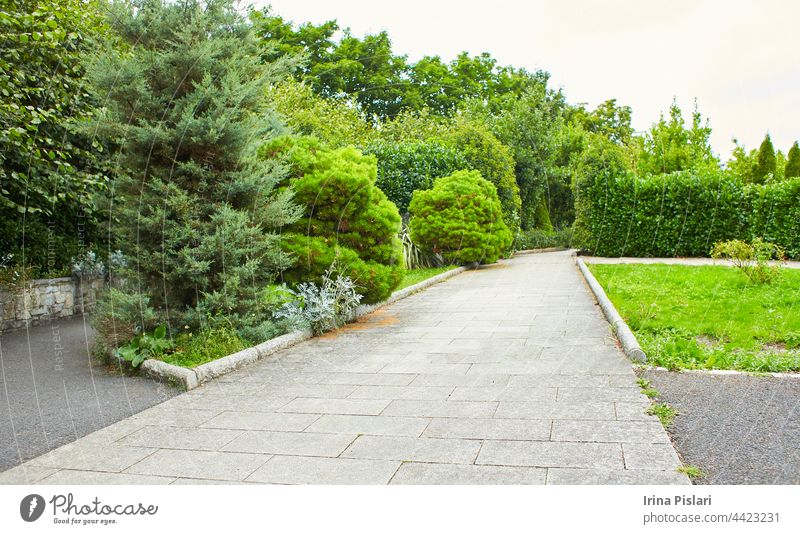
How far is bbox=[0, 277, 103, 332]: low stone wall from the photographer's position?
8555mm

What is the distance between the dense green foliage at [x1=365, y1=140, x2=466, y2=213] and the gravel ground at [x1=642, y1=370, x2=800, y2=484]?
44.8 feet

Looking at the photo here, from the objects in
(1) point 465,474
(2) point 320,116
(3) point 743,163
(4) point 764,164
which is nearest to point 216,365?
(1) point 465,474

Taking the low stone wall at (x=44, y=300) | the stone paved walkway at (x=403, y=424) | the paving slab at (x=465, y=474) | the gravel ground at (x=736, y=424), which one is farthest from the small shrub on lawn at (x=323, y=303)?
the paving slab at (x=465, y=474)

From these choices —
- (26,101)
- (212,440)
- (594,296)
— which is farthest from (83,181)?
(594,296)

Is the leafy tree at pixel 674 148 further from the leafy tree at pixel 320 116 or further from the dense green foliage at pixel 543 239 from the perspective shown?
the leafy tree at pixel 320 116

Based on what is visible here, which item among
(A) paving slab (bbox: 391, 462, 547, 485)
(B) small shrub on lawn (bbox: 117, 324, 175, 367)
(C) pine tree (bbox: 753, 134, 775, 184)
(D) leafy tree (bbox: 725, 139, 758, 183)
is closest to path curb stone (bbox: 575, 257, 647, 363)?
(A) paving slab (bbox: 391, 462, 547, 485)

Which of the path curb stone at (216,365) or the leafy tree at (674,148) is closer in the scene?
the path curb stone at (216,365)

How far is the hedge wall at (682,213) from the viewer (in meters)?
14.9

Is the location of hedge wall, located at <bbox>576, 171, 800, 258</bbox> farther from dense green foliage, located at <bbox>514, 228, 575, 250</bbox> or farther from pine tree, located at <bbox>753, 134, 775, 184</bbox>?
dense green foliage, located at <bbox>514, 228, 575, 250</bbox>

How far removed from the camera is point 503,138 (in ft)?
78.6

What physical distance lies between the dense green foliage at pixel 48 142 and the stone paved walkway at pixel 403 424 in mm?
4674

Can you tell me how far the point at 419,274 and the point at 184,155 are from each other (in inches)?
369

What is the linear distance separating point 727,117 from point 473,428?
2908 mm

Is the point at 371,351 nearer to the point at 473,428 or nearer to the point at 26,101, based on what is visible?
the point at 473,428
